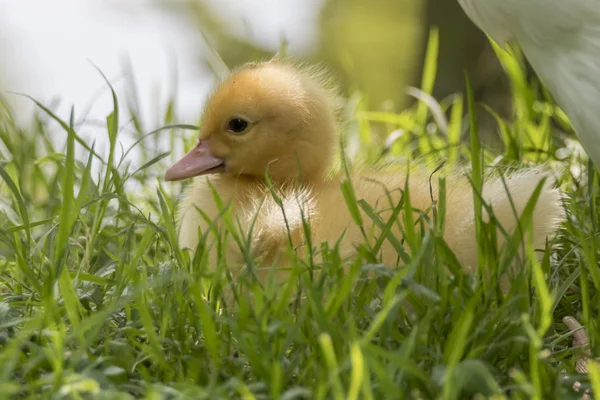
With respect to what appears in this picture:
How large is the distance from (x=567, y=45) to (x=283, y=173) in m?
0.90

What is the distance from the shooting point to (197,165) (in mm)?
2725

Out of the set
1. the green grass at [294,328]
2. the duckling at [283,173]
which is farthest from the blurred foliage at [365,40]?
the green grass at [294,328]

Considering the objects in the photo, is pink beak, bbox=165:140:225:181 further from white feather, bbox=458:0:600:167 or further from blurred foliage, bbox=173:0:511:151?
blurred foliage, bbox=173:0:511:151

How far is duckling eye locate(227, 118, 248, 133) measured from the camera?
8.93ft

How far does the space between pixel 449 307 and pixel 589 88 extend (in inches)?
24.0

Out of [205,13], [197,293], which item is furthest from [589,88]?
[205,13]

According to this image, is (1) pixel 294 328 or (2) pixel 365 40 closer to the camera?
(1) pixel 294 328

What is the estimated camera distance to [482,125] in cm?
524

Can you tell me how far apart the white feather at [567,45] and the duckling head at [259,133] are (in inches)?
26.2

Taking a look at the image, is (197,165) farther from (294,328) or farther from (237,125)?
(294,328)

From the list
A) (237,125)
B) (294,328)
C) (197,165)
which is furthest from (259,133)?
(294,328)

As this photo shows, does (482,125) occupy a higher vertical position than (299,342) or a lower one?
higher

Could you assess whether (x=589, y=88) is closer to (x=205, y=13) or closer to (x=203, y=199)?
(x=203, y=199)

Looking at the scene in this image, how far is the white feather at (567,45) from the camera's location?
83.4 inches
